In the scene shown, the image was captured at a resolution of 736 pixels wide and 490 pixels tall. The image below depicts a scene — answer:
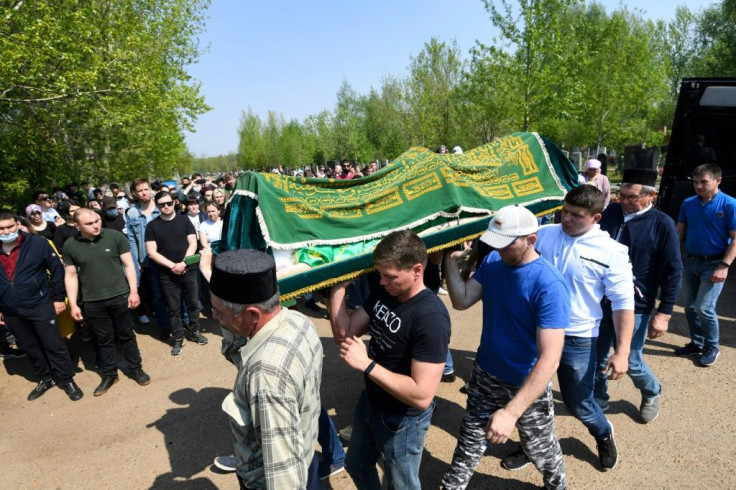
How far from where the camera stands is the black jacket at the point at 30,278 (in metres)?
4.50

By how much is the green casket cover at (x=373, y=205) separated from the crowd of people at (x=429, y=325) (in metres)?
0.35

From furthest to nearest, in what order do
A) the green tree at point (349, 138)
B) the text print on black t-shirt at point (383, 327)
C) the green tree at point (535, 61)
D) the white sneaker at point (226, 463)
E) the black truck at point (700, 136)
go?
the green tree at point (349, 138)
the green tree at point (535, 61)
the black truck at point (700, 136)
the white sneaker at point (226, 463)
the text print on black t-shirt at point (383, 327)

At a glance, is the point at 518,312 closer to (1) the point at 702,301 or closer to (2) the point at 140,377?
(1) the point at 702,301

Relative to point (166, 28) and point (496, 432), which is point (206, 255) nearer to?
point (496, 432)

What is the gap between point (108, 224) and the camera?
22.1 feet

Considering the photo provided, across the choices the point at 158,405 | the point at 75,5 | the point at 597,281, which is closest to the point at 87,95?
the point at 75,5

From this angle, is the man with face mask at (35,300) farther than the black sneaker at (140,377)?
No

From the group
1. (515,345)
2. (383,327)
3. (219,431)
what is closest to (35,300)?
(219,431)

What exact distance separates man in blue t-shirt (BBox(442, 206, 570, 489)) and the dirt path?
28.1 inches

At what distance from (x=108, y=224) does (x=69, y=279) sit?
2343mm

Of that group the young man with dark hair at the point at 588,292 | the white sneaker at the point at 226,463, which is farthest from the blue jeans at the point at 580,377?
the white sneaker at the point at 226,463

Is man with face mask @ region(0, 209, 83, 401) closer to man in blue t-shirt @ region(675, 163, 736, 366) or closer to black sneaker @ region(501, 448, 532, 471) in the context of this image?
black sneaker @ region(501, 448, 532, 471)

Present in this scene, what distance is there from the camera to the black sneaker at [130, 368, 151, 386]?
4891 millimetres

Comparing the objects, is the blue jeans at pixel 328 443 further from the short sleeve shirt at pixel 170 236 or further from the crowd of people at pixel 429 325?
the short sleeve shirt at pixel 170 236
